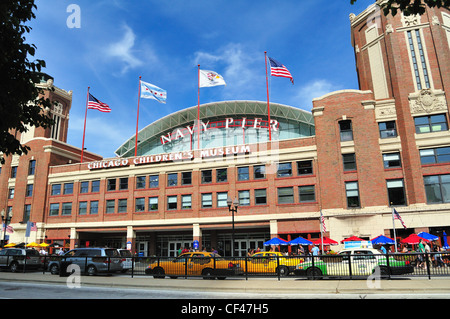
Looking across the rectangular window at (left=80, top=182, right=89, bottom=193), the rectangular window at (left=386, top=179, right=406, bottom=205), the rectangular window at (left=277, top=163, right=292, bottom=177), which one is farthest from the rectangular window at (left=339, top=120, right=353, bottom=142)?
the rectangular window at (left=80, top=182, right=89, bottom=193)

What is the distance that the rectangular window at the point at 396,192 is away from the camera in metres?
33.3

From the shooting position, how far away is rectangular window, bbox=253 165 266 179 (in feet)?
129

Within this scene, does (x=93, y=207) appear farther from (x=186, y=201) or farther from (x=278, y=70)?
(x=278, y=70)

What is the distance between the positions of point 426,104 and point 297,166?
1365 cm

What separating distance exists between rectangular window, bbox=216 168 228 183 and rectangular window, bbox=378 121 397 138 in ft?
55.9

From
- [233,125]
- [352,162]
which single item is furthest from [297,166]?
[233,125]

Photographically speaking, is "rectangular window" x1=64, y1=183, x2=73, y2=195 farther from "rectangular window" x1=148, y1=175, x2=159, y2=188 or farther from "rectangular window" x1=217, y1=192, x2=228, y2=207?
"rectangular window" x1=217, y1=192, x2=228, y2=207

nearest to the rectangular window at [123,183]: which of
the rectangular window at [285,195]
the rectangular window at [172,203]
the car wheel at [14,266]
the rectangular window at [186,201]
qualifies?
the rectangular window at [172,203]

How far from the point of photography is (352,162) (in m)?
35.4

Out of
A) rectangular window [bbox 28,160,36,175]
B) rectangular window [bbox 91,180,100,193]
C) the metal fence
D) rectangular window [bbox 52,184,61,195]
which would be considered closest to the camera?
the metal fence

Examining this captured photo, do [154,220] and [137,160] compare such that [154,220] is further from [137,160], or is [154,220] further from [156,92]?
[156,92]

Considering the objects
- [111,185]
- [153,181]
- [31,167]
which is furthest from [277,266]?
[31,167]

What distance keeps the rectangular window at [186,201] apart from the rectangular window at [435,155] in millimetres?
24570

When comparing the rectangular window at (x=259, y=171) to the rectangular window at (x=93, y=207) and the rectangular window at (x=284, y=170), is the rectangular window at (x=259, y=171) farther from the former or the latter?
the rectangular window at (x=93, y=207)
